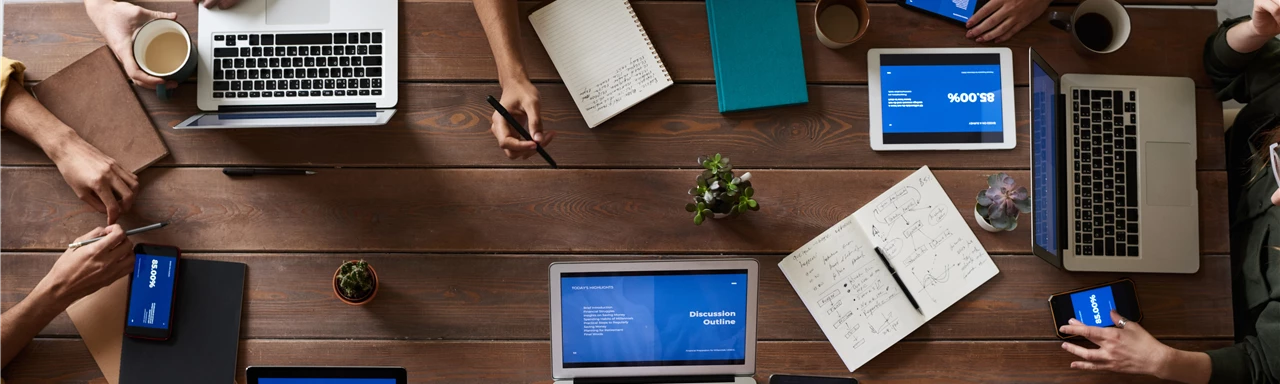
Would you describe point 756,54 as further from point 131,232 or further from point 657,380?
point 131,232

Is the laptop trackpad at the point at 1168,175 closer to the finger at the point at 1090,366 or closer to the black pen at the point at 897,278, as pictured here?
the finger at the point at 1090,366

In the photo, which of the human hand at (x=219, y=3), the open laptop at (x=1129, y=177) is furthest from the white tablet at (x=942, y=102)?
the human hand at (x=219, y=3)

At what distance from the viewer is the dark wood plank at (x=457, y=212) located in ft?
4.83

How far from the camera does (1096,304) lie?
57.2 inches

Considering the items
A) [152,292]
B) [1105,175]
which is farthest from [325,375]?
[1105,175]

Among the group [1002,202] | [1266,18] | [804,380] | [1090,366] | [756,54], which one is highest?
[1266,18]

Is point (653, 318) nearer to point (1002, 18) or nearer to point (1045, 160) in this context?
point (1045, 160)

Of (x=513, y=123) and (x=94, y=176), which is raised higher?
(x=513, y=123)

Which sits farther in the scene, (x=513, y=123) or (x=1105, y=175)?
(x=1105, y=175)

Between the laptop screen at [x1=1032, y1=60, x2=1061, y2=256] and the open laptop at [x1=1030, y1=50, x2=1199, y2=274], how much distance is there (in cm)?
4

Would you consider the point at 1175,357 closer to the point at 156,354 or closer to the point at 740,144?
the point at 740,144

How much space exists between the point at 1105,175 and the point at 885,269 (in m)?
0.49

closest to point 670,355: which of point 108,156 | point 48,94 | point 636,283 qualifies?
point 636,283

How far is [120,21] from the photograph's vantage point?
4.77 feet
